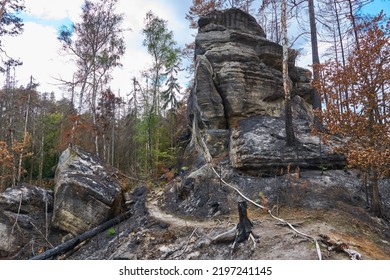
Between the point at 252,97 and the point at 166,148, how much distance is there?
7360mm

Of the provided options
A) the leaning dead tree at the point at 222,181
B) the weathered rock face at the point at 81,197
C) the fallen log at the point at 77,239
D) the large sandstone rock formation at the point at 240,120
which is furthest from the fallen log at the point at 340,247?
the weathered rock face at the point at 81,197

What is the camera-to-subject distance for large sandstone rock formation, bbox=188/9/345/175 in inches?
330

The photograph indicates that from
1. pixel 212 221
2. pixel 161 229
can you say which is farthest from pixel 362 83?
pixel 161 229

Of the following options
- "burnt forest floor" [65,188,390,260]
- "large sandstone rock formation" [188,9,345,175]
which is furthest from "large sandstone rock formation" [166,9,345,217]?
"burnt forest floor" [65,188,390,260]

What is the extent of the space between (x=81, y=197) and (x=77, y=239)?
1.38 meters

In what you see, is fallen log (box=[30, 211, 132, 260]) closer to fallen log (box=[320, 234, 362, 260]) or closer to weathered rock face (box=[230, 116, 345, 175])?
weathered rock face (box=[230, 116, 345, 175])

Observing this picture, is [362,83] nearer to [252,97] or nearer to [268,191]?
[268,191]

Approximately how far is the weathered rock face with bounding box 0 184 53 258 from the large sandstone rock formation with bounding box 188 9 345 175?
603 cm

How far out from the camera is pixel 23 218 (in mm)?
8578

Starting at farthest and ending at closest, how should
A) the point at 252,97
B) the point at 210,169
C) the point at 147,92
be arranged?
the point at 147,92
the point at 252,97
the point at 210,169

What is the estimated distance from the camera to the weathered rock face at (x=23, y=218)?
7781 mm

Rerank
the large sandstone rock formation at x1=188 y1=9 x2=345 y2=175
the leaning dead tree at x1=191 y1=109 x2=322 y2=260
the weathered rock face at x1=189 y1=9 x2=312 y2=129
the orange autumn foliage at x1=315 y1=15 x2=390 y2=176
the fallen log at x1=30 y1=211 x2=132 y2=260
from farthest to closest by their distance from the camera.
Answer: the weathered rock face at x1=189 y1=9 x2=312 y2=129
the large sandstone rock formation at x1=188 y1=9 x2=345 y2=175
the fallen log at x1=30 y1=211 x2=132 y2=260
the orange autumn foliage at x1=315 y1=15 x2=390 y2=176
the leaning dead tree at x1=191 y1=109 x2=322 y2=260

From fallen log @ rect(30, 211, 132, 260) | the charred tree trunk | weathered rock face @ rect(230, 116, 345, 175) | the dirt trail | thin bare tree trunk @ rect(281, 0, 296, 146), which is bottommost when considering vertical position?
fallen log @ rect(30, 211, 132, 260)

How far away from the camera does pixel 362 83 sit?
6.09 meters
